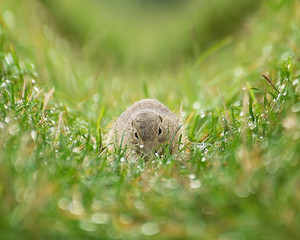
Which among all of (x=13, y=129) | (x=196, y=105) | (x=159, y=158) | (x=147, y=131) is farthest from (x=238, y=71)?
(x=13, y=129)

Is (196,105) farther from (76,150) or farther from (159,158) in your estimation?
(76,150)

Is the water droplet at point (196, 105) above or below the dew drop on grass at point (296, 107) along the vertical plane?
above

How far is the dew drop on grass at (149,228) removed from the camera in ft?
8.27

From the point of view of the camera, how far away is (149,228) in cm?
256

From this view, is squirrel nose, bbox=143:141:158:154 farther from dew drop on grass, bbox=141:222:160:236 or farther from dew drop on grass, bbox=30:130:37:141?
dew drop on grass, bbox=141:222:160:236

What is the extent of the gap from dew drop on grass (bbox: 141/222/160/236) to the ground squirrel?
4.88 feet

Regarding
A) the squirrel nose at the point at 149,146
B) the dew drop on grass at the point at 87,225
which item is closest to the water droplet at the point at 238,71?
the squirrel nose at the point at 149,146

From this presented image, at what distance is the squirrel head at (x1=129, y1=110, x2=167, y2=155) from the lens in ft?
14.2

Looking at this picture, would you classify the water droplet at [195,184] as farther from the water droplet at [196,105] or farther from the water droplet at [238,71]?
the water droplet at [238,71]

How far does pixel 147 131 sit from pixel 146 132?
1 centimetres

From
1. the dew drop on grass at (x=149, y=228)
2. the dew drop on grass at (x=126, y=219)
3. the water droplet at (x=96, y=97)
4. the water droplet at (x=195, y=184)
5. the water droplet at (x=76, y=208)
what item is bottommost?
the dew drop on grass at (x=149, y=228)

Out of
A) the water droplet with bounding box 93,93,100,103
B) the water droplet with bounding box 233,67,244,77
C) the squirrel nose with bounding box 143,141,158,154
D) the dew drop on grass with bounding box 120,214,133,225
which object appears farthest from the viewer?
the water droplet with bounding box 233,67,244,77

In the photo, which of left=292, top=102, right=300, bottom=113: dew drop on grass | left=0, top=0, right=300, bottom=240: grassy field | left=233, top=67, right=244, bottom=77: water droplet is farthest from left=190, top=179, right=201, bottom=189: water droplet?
left=233, top=67, right=244, bottom=77: water droplet

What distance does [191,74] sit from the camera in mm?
6609
